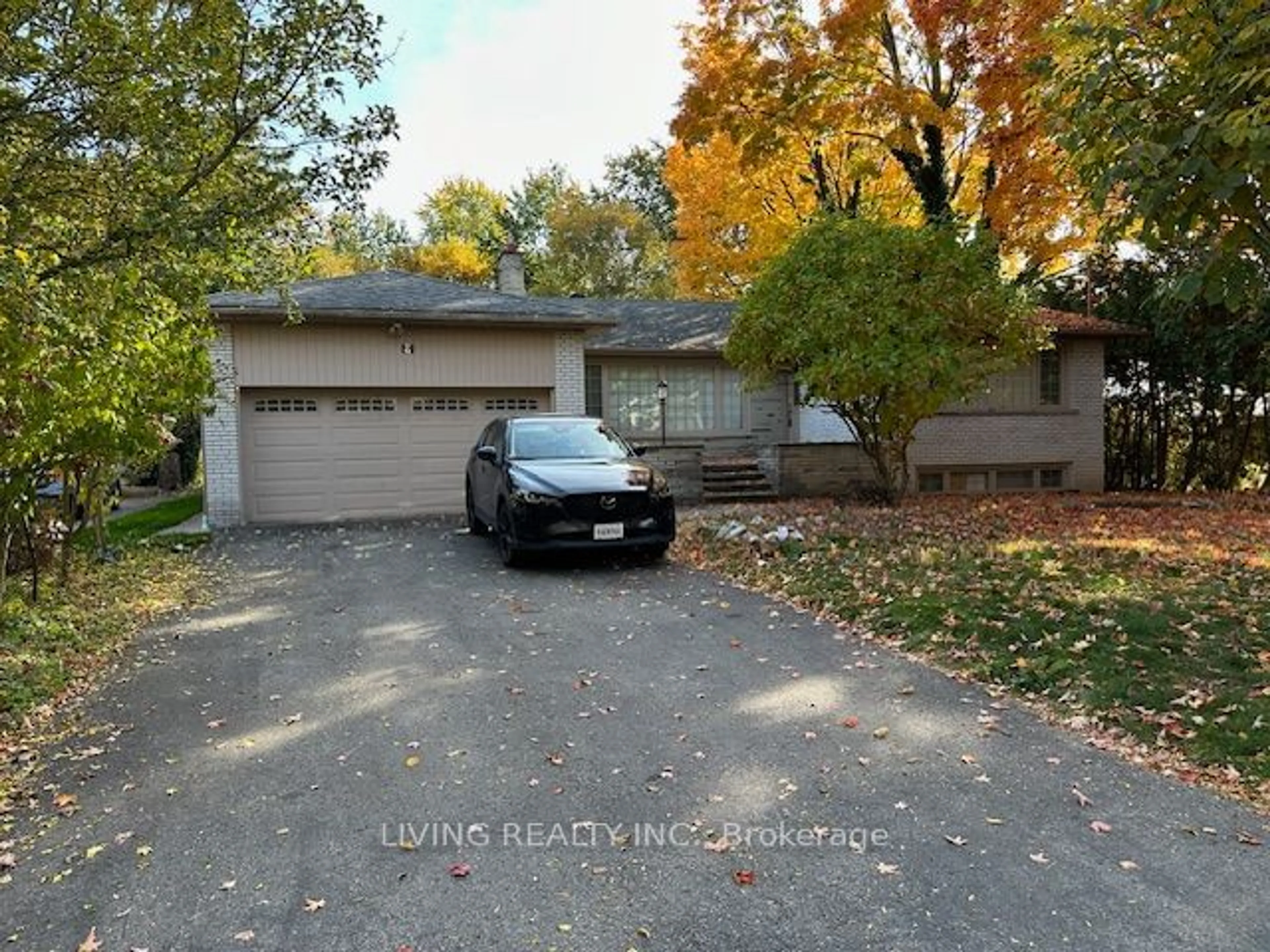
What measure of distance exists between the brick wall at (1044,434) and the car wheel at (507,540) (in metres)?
9.70

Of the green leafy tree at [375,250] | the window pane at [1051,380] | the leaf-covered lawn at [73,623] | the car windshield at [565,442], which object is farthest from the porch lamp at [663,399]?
the green leafy tree at [375,250]

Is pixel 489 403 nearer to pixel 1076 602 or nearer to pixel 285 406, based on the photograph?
pixel 285 406

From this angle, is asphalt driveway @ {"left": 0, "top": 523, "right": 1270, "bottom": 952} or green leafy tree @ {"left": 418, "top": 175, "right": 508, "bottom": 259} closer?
asphalt driveway @ {"left": 0, "top": 523, "right": 1270, "bottom": 952}

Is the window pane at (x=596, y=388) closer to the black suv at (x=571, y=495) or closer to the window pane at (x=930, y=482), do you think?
the black suv at (x=571, y=495)

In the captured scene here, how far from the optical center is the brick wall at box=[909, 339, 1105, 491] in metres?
16.6

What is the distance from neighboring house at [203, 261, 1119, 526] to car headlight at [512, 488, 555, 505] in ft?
13.0

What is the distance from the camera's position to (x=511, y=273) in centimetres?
1764

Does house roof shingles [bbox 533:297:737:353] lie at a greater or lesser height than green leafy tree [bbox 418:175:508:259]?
lesser

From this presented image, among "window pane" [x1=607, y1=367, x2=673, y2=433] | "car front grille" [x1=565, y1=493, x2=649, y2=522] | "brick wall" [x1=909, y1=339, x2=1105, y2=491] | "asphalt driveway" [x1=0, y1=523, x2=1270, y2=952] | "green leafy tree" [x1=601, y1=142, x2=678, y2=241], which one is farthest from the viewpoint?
"green leafy tree" [x1=601, y1=142, x2=678, y2=241]

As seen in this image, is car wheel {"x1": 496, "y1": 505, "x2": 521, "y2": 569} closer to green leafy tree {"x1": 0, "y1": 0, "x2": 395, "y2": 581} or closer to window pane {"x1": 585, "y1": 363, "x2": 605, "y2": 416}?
green leafy tree {"x1": 0, "y1": 0, "x2": 395, "y2": 581}

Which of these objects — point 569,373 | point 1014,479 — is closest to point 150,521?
point 569,373

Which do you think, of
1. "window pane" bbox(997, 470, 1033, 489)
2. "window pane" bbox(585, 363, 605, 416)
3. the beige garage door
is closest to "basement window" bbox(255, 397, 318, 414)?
the beige garage door

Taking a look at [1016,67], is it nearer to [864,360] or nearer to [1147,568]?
[864,360]

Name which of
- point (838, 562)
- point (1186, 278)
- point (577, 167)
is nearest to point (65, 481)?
point (838, 562)
